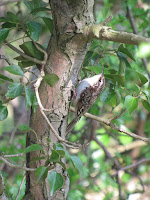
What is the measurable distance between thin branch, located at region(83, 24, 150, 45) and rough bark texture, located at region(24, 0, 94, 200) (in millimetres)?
45

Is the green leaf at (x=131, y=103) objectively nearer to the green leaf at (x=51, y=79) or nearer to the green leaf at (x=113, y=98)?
the green leaf at (x=113, y=98)

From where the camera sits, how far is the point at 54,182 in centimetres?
110

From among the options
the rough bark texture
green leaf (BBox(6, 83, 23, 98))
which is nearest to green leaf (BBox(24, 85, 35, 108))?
green leaf (BBox(6, 83, 23, 98))

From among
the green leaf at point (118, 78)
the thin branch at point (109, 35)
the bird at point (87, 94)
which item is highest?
the thin branch at point (109, 35)

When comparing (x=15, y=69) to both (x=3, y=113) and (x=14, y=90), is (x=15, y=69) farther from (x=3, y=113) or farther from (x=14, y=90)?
(x=3, y=113)

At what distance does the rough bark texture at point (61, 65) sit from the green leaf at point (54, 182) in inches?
4.1

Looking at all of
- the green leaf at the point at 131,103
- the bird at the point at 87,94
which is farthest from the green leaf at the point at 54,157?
the bird at the point at 87,94

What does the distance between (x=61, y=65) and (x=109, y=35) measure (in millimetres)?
276

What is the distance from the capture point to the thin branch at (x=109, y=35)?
105 centimetres

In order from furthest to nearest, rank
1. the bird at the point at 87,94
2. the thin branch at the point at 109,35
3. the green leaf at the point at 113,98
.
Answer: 1. the bird at the point at 87,94
2. the green leaf at the point at 113,98
3. the thin branch at the point at 109,35

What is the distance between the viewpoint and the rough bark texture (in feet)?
3.95

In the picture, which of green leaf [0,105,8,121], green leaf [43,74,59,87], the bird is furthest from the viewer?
the bird

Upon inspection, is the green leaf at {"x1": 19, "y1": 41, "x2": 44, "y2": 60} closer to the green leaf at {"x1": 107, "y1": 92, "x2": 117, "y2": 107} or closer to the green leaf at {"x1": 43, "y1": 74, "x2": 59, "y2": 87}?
the green leaf at {"x1": 43, "y1": 74, "x2": 59, "y2": 87}

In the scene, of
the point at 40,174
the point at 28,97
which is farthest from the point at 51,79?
the point at 40,174
